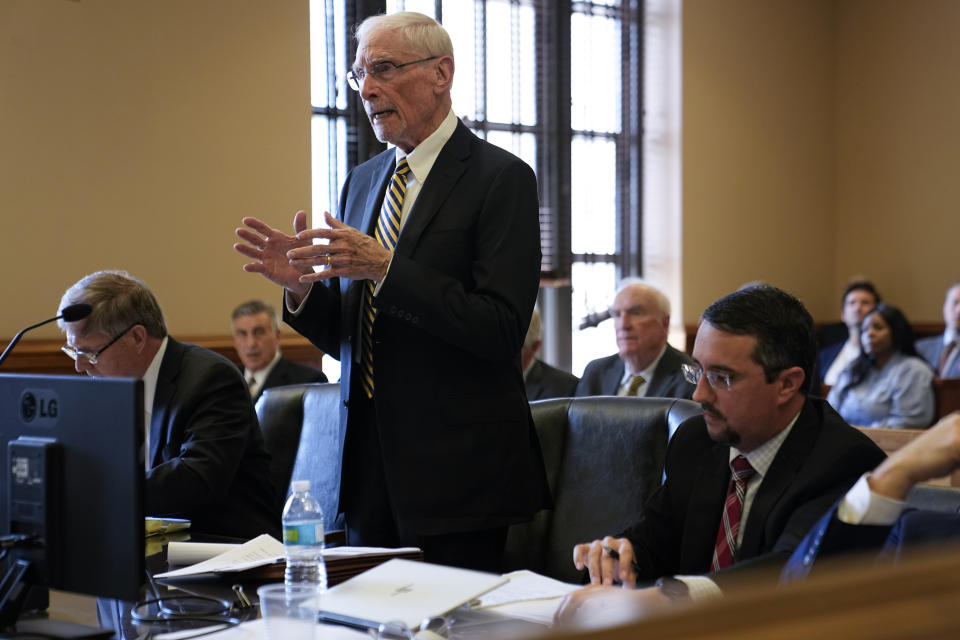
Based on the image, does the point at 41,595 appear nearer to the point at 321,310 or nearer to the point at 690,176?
the point at 321,310

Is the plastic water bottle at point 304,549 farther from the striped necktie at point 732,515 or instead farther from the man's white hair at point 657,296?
the man's white hair at point 657,296

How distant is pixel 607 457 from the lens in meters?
2.21

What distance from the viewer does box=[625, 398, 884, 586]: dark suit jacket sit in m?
→ 1.67

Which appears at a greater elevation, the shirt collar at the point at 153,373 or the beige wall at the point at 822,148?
the beige wall at the point at 822,148

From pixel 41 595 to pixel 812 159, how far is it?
8314 millimetres

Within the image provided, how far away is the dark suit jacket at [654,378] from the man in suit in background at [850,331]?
2.94 m

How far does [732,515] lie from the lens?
1790 mm

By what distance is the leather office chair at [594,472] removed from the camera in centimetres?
215

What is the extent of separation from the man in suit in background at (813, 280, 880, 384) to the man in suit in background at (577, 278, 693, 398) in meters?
2.89

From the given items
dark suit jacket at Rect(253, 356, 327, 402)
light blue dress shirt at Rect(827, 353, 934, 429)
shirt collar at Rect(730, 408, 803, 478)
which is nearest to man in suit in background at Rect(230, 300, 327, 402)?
dark suit jacket at Rect(253, 356, 327, 402)

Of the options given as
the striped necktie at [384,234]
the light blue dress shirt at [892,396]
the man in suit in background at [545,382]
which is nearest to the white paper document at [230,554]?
the striped necktie at [384,234]

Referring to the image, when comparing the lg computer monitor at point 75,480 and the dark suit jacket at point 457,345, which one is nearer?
the lg computer monitor at point 75,480

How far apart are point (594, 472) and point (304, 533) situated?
74cm

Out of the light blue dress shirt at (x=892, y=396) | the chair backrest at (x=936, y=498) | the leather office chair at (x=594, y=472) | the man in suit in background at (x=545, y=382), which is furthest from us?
the light blue dress shirt at (x=892, y=396)
